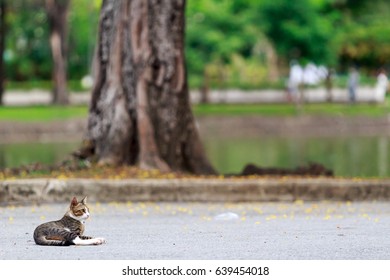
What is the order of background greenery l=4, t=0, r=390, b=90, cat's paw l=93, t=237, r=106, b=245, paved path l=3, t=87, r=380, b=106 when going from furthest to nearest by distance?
paved path l=3, t=87, r=380, b=106, background greenery l=4, t=0, r=390, b=90, cat's paw l=93, t=237, r=106, b=245

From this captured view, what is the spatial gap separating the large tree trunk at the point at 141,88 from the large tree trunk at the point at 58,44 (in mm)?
35576

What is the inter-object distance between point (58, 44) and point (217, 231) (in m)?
42.7

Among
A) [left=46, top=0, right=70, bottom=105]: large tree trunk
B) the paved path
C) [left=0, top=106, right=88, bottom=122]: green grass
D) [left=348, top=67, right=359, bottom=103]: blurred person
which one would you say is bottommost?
the paved path

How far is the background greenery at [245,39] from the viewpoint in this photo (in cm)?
5128

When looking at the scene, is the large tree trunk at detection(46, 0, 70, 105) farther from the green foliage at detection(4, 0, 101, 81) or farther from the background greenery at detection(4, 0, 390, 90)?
the green foliage at detection(4, 0, 101, 81)

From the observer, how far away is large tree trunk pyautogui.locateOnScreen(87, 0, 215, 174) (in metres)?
17.3

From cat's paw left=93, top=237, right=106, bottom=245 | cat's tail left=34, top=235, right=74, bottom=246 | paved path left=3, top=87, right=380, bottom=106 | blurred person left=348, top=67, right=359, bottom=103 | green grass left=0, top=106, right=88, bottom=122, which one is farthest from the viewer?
paved path left=3, top=87, right=380, bottom=106

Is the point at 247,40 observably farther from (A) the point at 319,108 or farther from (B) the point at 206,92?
(A) the point at 319,108

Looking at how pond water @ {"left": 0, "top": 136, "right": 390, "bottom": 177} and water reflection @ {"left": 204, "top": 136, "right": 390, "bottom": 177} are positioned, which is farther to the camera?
pond water @ {"left": 0, "top": 136, "right": 390, "bottom": 177}

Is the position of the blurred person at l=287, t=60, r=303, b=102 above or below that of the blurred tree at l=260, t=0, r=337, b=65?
below

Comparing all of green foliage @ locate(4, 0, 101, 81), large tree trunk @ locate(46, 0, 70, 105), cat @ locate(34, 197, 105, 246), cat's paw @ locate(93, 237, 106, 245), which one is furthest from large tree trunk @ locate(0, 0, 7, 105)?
cat @ locate(34, 197, 105, 246)

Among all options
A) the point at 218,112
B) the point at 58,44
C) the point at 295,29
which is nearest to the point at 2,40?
the point at 58,44

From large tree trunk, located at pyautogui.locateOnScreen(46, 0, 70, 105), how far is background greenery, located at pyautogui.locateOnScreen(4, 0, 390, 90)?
585 centimetres

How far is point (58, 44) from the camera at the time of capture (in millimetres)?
53844
